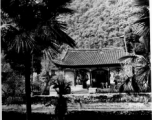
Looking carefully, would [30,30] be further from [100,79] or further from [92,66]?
[100,79]

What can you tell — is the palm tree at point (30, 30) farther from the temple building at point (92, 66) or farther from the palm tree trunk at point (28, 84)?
the temple building at point (92, 66)

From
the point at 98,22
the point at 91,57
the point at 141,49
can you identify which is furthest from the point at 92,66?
the point at 141,49

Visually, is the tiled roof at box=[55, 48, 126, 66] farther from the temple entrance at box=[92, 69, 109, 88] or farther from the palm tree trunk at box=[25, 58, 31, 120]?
the palm tree trunk at box=[25, 58, 31, 120]

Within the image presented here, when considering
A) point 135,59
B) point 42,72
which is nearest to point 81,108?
point 42,72

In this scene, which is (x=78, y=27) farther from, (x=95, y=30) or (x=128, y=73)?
(x=128, y=73)

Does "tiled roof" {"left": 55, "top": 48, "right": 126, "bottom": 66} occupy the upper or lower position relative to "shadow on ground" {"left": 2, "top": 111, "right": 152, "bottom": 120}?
upper

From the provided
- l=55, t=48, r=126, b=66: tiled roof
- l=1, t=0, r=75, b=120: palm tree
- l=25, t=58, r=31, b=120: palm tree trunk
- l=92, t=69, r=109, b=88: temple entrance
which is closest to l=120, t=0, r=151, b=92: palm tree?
l=55, t=48, r=126, b=66: tiled roof

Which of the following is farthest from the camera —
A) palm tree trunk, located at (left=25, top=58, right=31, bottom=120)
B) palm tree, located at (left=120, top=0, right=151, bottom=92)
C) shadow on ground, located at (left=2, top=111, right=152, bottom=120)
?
palm tree trunk, located at (left=25, top=58, right=31, bottom=120)
